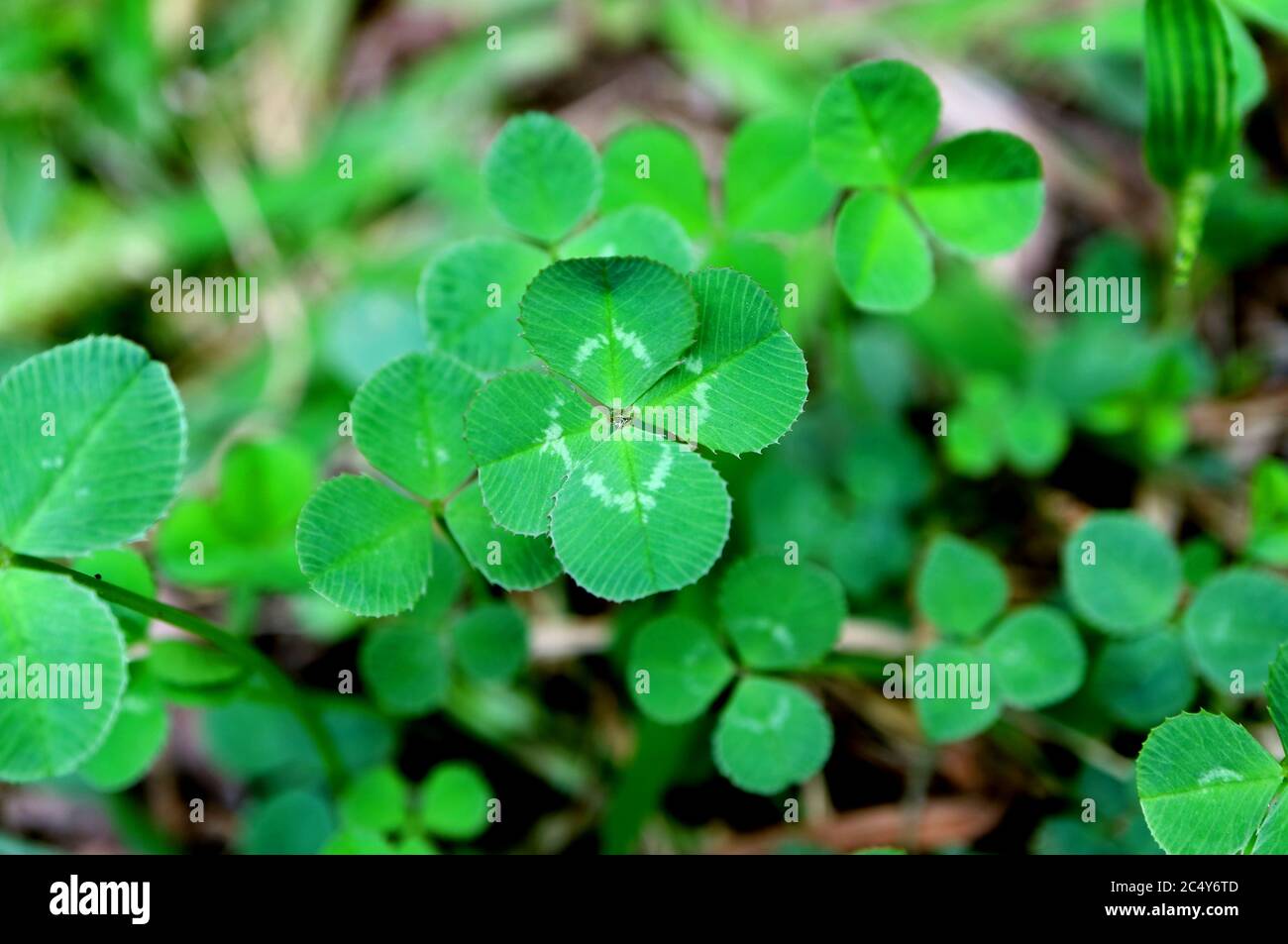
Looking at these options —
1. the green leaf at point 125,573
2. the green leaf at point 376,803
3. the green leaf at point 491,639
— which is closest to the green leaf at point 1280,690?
the green leaf at point 491,639

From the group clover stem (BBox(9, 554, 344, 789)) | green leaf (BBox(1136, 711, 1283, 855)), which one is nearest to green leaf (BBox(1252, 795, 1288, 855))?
green leaf (BBox(1136, 711, 1283, 855))

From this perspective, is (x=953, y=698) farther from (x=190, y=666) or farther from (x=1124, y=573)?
(x=190, y=666)

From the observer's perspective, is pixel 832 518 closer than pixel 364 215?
Yes

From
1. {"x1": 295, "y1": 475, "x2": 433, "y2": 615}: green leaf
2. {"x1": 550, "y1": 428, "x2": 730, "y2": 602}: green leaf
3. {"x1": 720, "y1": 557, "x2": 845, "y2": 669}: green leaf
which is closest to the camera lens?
{"x1": 550, "y1": 428, "x2": 730, "y2": 602}: green leaf

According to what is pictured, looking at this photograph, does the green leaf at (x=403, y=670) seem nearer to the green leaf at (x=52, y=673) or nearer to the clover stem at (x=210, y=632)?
the clover stem at (x=210, y=632)

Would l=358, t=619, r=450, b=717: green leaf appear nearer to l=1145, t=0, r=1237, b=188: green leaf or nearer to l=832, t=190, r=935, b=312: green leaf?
l=832, t=190, r=935, b=312: green leaf

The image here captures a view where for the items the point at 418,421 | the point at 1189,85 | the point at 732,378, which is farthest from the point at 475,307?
the point at 1189,85
